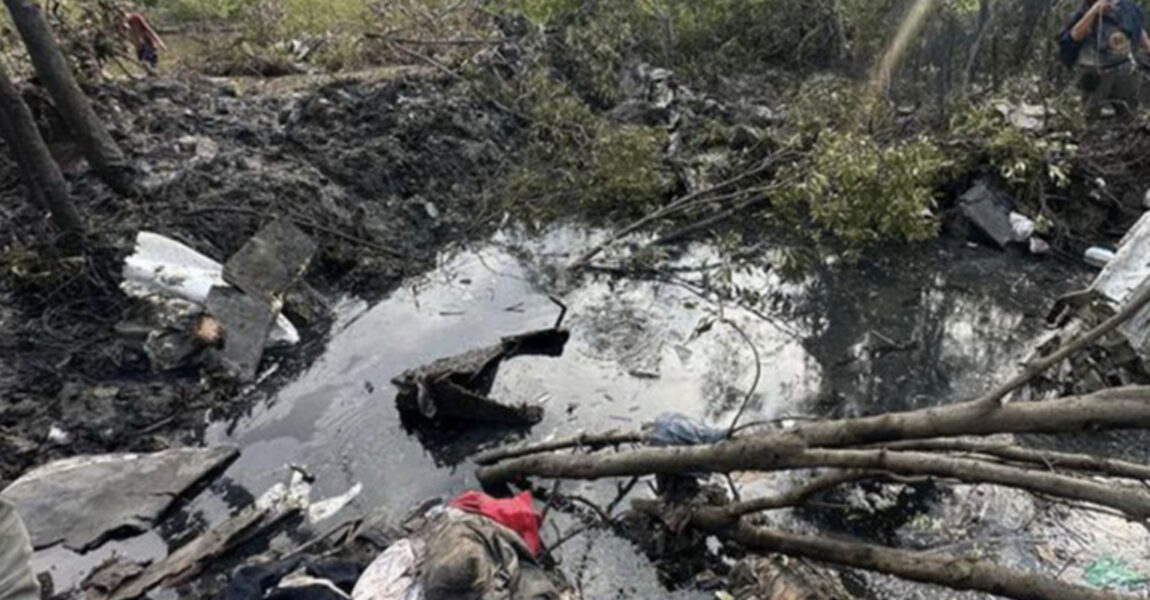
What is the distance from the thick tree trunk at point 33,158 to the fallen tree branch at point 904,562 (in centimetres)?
474

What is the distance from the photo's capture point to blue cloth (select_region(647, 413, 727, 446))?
3.52 meters

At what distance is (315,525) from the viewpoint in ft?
13.1

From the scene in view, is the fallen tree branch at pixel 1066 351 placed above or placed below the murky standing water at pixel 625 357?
above

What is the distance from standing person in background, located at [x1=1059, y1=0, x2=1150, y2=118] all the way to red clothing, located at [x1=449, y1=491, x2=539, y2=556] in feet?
21.6

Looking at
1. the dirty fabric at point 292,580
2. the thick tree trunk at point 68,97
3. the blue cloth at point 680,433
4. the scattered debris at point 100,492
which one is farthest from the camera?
the thick tree trunk at point 68,97

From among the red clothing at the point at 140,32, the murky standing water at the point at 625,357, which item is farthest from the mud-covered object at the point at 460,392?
the red clothing at the point at 140,32

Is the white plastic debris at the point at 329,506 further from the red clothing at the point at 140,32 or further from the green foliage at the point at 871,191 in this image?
the red clothing at the point at 140,32

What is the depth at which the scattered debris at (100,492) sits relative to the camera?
392cm

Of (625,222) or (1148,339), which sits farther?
(625,222)

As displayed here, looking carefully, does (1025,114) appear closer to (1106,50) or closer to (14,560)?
(1106,50)

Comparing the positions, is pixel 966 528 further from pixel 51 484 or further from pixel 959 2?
pixel 959 2

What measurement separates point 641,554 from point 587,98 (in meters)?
7.11

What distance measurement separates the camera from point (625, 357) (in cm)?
532

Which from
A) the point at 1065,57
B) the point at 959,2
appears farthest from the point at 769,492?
the point at 959,2
